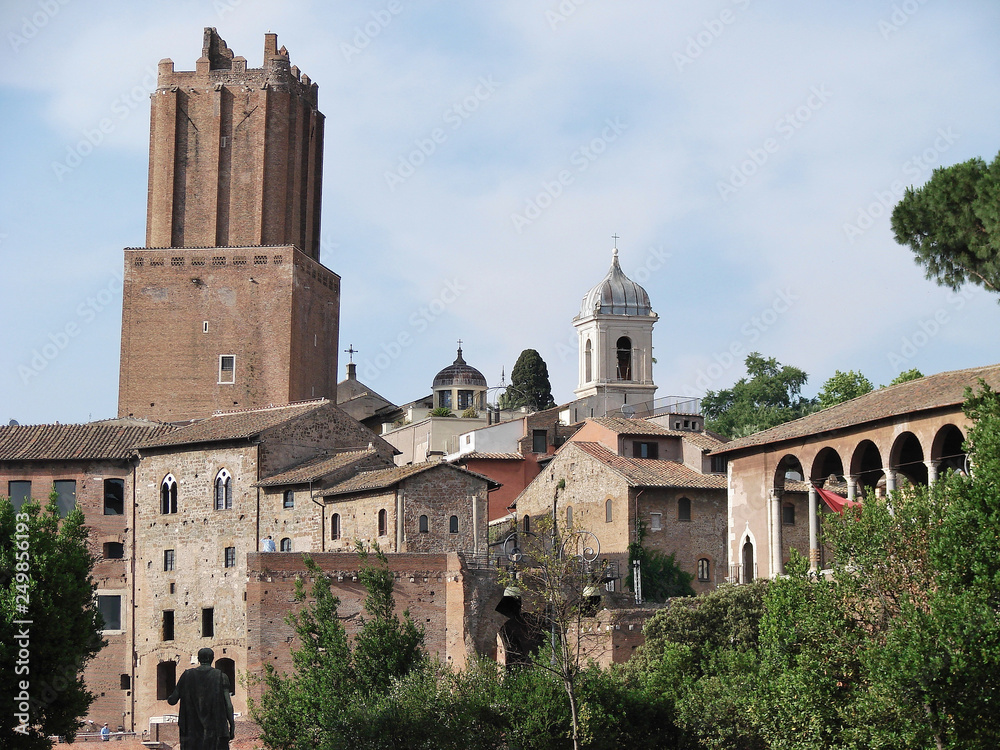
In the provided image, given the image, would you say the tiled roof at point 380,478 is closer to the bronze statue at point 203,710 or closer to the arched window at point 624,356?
the bronze statue at point 203,710

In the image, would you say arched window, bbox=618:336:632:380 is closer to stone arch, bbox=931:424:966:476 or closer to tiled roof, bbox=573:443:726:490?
tiled roof, bbox=573:443:726:490

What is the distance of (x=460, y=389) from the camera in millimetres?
80938

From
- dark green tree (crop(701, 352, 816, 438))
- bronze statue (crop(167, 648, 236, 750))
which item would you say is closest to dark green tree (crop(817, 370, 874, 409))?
dark green tree (crop(701, 352, 816, 438))

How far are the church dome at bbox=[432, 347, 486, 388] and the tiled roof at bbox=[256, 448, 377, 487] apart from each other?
30.3 m

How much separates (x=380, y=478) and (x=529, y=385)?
34203 millimetres

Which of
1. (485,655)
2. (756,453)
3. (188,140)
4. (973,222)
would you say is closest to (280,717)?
(485,655)

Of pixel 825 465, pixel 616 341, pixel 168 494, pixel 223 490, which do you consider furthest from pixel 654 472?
pixel 616 341

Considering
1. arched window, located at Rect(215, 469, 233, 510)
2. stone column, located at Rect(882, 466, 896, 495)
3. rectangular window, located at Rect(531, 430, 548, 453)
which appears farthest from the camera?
rectangular window, located at Rect(531, 430, 548, 453)

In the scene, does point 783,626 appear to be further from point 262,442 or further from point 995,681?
point 262,442

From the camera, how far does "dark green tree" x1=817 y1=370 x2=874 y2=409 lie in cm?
6331

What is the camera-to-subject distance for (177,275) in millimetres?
62000

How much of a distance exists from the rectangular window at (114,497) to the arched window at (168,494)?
5.27 ft

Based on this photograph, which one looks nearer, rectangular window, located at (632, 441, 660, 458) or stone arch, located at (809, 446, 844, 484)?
stone arch, located at (809, 446, 844, 484)

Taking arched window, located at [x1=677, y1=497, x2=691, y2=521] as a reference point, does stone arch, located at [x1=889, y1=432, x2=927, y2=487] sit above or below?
above
